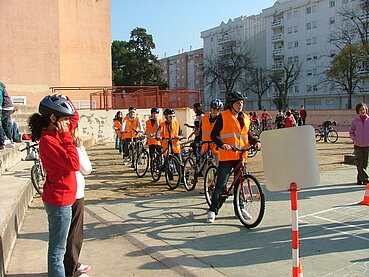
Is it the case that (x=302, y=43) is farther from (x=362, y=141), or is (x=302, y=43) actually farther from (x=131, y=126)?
(x=362, y=141)

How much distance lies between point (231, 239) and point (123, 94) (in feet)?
66.4

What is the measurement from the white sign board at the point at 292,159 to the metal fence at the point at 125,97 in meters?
20.8

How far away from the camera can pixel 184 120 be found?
25.2 meters

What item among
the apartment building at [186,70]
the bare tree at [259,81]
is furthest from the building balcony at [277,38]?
the apartment building at [186,70]

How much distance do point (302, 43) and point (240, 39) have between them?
17.8 m

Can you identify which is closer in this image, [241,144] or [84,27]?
[241,144]

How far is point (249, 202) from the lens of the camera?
237 inches

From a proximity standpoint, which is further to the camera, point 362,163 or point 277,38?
point 277,38

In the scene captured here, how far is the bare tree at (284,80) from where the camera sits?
68312mm

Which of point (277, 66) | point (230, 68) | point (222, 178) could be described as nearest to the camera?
point (222, 178)

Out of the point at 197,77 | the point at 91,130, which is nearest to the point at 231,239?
the point at 91,130

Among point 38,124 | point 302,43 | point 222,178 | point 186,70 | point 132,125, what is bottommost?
point 222,178

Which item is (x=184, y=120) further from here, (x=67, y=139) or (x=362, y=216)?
(x=67, y=139)

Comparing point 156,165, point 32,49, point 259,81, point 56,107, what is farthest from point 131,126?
point 259,81
